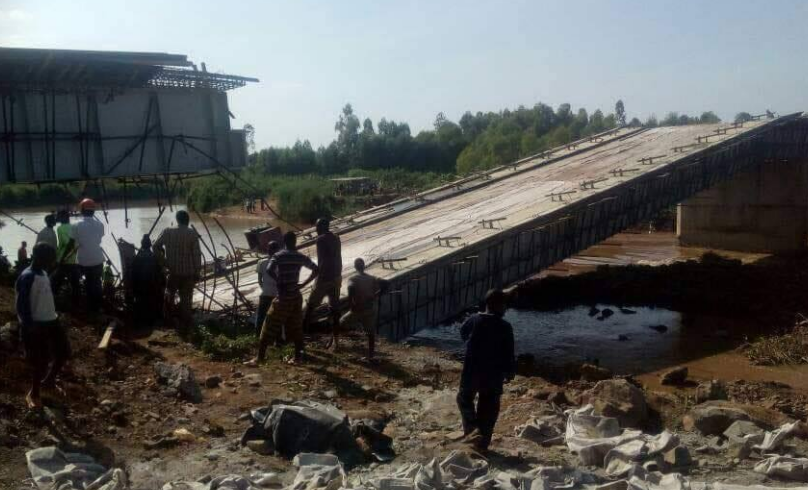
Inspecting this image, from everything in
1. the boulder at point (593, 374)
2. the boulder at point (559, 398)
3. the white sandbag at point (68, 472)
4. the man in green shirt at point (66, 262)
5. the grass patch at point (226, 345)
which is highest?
the man in green shirt at point (66, 262)

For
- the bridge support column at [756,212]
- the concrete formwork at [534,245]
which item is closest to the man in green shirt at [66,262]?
the concrete formwork at [534,245]

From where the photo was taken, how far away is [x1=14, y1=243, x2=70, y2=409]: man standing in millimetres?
Result: 6426

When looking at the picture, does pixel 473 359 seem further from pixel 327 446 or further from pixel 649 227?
pixel 649 227

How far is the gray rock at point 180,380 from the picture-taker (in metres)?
7.65

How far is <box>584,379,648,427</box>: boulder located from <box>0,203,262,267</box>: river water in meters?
20.0

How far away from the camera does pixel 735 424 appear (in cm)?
711

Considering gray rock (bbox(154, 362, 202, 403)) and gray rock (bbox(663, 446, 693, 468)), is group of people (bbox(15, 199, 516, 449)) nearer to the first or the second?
gray rock (bbox(154, 362, 202, 403))

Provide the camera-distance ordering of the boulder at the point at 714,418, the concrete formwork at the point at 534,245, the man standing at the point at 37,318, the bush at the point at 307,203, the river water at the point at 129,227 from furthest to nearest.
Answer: the bush at the point at 307,203
the river water at the point at 129,227
the concrete formwork at the point at 534,245
the boulder at the point at 714,418
the man standing at the point at 37,318

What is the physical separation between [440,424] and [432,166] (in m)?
72.2

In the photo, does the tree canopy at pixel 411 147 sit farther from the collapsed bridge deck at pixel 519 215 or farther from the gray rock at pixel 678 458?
the gray rock at pixel 678 458

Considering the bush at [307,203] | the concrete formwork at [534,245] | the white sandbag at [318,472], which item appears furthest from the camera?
the bush at [307,203]

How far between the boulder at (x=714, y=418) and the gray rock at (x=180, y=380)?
4.74 m

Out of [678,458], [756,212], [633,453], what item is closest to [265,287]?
[633,453]

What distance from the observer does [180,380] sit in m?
7.74
